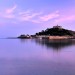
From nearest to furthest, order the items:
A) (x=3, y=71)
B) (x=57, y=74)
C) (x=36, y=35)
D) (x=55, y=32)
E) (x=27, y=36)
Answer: (x=57, y=74)
(x=3, y=71)
(x=55, y=32)
(x=36, y=35)
(x=27, y=36)

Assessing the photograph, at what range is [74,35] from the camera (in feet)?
318

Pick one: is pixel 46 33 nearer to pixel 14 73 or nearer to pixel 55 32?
pixel 55 32

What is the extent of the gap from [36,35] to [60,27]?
41.5ft

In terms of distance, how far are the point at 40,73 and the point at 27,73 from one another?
472 millimetres

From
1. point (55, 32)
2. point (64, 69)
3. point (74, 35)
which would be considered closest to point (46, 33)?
point (55, 32)

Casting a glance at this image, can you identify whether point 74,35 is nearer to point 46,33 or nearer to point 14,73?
point 46,33

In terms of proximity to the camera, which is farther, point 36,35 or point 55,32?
point 36,35

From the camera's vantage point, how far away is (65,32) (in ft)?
297

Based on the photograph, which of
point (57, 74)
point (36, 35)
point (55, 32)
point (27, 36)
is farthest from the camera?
point (27, 36)

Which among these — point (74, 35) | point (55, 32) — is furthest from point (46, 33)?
point (74, 35)

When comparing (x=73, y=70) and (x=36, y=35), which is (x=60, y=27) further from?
(x=73, y=70)

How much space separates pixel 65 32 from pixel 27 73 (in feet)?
273

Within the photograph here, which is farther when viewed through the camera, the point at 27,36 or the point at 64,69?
the point at 27,36

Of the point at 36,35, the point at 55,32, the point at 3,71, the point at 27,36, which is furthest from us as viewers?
the point at 27,36
